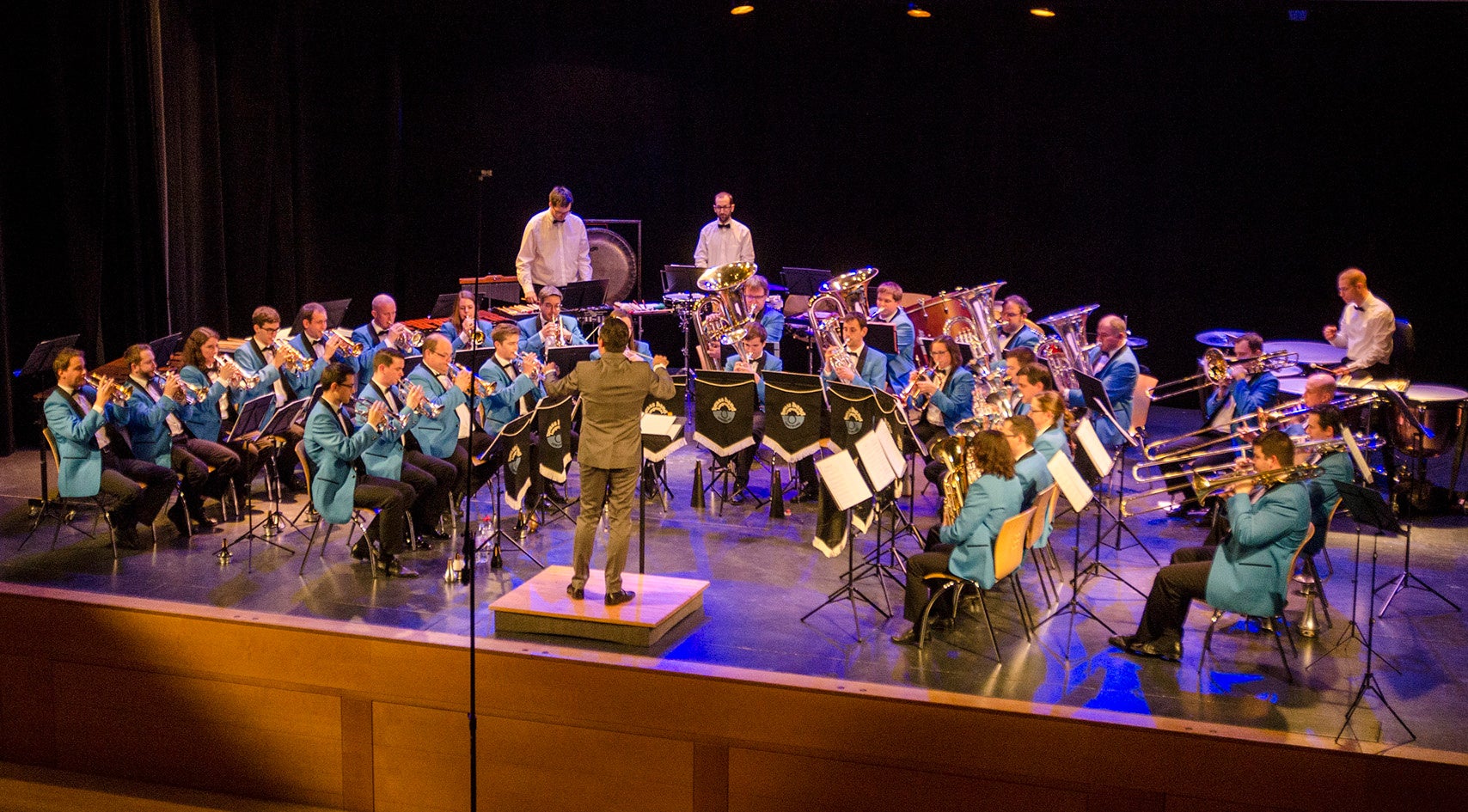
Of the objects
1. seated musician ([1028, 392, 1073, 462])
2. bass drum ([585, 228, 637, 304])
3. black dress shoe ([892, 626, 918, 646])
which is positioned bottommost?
black dress shoe ([892, 626, 918, 646])

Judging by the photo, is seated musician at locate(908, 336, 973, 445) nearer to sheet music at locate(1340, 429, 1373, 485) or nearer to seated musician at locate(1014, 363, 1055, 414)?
seated musician at locate(1014, 363, 1055, 414)

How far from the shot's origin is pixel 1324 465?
668 cm

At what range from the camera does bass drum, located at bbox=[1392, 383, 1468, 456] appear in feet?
28.2

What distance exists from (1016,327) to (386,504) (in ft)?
17.1

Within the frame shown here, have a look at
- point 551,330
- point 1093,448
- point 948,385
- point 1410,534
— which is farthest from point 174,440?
point 1410,534

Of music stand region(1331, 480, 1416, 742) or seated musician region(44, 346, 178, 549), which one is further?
seated musician region(44, 346, 178, 549)

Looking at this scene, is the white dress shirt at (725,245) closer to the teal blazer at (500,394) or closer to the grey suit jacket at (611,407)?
the teal blazer at (500,394)

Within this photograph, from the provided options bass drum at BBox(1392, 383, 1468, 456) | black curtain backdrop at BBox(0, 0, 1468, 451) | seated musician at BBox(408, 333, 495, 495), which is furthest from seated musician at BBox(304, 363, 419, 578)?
bass drum at BBox(1392, 383, 1468, 456)

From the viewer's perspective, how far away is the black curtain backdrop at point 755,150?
418 inches

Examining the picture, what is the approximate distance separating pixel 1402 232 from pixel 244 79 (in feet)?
38.4

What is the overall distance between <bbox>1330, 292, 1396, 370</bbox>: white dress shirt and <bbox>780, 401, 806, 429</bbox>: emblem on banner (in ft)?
14.3

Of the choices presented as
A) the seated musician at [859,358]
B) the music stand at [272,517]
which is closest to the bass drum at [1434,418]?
the seated musician at [859,358]

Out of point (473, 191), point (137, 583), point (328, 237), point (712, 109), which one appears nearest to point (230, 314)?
point (328, 237)

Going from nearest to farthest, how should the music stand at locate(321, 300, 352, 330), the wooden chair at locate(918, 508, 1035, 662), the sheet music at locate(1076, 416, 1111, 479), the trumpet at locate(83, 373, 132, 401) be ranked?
the wooden chair at locate(918, 508, 1035, 662)
the sheet music at locate(1076, 416, 1111, 479)
the trumpet at locate(83, 373, 132, 401)
the music stand at locate(321, 300, 352, 330)
